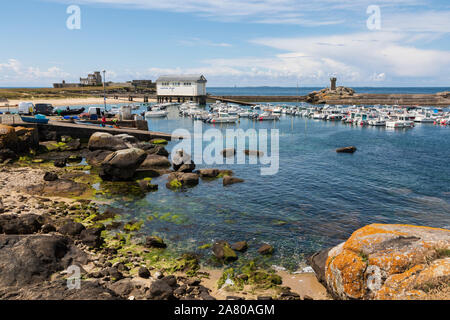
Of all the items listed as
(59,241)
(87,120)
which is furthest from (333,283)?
(87,120)

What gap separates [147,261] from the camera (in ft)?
45.8

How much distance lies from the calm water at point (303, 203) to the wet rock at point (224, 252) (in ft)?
3.35

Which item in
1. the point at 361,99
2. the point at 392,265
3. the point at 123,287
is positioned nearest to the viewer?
the point at 392,265

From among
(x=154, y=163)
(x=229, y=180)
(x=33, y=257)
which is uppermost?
(x=154, y=163)

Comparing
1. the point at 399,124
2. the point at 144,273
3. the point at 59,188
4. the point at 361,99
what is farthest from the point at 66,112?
the point at 361,99

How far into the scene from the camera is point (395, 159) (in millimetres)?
37812

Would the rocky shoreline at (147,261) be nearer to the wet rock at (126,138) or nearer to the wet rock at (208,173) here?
the wet rock at (208,173)

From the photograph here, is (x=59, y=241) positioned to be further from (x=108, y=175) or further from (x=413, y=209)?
(x=413, y=209)

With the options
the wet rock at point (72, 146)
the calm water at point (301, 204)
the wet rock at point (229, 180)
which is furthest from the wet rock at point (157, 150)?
the wet rock at point (229, 180)

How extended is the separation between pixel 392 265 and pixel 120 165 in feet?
70.2

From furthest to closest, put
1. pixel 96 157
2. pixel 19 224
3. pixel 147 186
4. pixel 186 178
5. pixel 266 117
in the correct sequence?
pixel 266 117 → pixel 96 157 → pixel 186 178 → pixel 147 186 → pixel 19 224

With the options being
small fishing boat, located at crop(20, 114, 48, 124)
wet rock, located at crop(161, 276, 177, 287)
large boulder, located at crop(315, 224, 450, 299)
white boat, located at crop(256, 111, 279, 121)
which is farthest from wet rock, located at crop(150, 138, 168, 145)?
white boat, located at crop(256, 111, 279, 121)

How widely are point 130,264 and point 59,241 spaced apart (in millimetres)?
3137

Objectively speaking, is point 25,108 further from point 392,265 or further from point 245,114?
point 392,265
